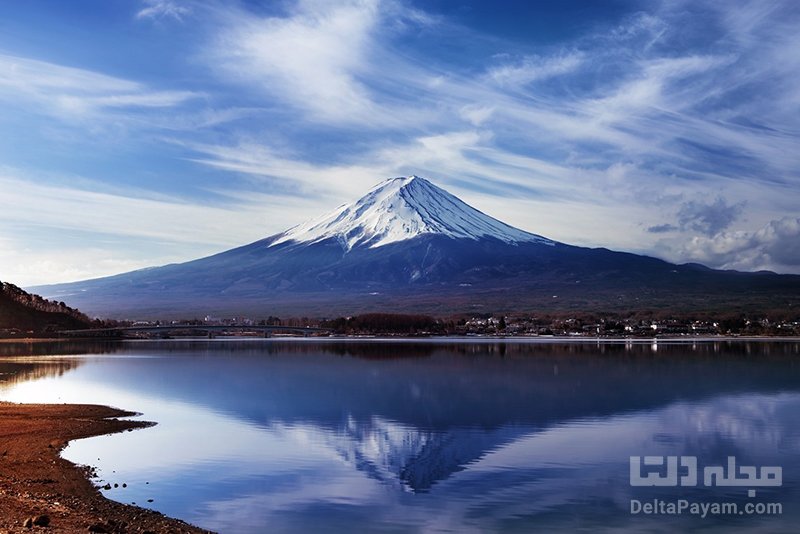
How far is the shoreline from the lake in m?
0.77

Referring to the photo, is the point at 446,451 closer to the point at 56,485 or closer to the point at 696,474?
the point at 696,474

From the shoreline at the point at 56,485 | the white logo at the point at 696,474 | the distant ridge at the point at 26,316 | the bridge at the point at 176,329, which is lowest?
the white logo at the point at 696,474

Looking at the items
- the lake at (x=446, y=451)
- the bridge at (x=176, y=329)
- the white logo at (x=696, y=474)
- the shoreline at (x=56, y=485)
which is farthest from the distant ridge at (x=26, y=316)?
the white logo at (x=696, y=474)

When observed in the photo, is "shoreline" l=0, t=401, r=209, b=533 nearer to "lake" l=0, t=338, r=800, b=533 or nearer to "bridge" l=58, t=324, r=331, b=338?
"lake" l=0, t=338, r=800, b=533

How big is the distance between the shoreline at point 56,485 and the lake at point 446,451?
77 cm

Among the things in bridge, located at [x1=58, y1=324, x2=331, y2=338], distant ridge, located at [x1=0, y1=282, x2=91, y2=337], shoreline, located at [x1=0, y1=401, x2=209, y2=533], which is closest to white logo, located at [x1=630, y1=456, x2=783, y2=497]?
shoreline, located at [x1=0, y1=401, x2=209, y2=533]

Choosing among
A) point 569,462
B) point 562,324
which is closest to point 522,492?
point 569,462

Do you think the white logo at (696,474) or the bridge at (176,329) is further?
the bridge at (176,329)

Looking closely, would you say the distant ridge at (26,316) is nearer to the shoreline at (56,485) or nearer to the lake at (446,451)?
the lake at (446,451)

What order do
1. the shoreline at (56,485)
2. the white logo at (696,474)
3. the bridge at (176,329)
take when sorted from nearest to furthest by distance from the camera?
the shoreline at (56,485)
the white logo at (696,474)
the bridge at (176,329)

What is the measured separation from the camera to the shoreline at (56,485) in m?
14.4

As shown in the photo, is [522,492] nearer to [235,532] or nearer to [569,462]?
[569,462]

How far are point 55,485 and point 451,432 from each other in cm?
1406

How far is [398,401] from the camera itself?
3950cm
